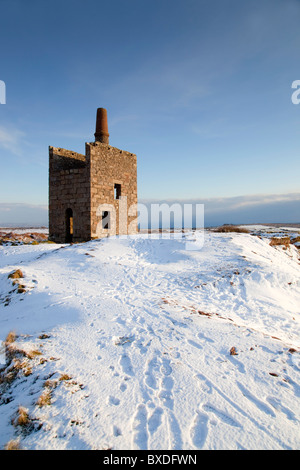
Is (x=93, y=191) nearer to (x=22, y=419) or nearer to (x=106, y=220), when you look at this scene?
(x=106, y=220)

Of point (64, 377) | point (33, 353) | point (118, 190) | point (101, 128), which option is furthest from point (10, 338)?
point (101, 128)

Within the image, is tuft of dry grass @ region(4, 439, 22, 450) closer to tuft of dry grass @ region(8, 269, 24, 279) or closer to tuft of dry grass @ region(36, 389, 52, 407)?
tuft of dry grass @ region(36, 389, 52, 407)

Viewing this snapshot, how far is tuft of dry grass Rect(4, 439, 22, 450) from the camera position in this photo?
7.33ft

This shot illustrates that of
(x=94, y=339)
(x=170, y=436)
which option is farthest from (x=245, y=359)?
(x=94, y=339)

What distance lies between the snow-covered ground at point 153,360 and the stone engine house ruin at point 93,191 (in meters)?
7.31

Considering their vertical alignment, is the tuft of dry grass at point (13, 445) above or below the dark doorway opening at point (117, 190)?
below

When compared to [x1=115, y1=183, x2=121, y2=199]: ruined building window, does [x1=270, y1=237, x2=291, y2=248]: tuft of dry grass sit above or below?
below

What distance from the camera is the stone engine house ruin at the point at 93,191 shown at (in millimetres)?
14453

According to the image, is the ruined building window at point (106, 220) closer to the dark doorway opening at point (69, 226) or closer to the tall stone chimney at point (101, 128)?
the dark doorway opening at point (69, 226)

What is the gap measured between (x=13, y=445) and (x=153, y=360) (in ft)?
5.91

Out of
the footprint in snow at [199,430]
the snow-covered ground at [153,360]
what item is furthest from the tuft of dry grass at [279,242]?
the footprint in snow at [199,430]

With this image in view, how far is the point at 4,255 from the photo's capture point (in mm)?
11039

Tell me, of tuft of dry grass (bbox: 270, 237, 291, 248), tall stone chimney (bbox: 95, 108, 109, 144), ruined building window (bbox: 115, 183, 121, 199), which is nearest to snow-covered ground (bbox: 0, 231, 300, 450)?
tuft of dry grass (bbox: 270, 237, 291, 248)

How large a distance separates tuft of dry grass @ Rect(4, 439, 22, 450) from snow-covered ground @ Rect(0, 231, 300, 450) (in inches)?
1.6
